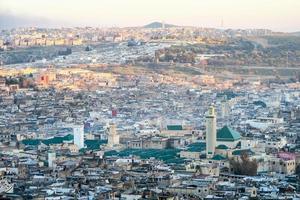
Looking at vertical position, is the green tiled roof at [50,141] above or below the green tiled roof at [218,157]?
below

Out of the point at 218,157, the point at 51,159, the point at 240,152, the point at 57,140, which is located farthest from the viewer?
the point at 57,140

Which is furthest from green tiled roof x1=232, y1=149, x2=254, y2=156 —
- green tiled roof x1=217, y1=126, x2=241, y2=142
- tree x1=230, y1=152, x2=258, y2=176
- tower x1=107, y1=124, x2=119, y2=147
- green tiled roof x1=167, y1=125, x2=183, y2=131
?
green tiled roof x1=167, y1=125, x2=183, y2=131

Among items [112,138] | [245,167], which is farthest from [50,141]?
[245,167]

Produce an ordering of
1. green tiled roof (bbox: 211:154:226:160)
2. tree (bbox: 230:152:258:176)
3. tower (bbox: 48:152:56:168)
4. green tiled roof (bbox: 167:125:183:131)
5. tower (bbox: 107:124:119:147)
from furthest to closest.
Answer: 1. green tiled roof (bbox: 167:125:183:131)
2. tower (bbox: 107:124:119:147)
3. green tiled roof (bbox: 211:154:226:160)
4. tower (bbox: 48:152:56:168)
5. tree (bbox: 230:152:258:176)

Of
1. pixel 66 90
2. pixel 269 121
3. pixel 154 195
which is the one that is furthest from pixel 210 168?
pixel 66 90

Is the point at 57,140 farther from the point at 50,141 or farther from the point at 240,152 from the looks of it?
the point at 240,152

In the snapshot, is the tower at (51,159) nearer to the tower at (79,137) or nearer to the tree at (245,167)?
the tower at (79,137)

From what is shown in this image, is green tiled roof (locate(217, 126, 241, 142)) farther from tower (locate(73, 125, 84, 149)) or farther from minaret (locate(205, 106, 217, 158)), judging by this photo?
tower (locate(73, 125, 84, 149))

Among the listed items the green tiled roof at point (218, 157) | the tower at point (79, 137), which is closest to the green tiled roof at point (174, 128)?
the tower at point (79, 137)

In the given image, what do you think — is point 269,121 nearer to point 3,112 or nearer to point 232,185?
point 3,112
